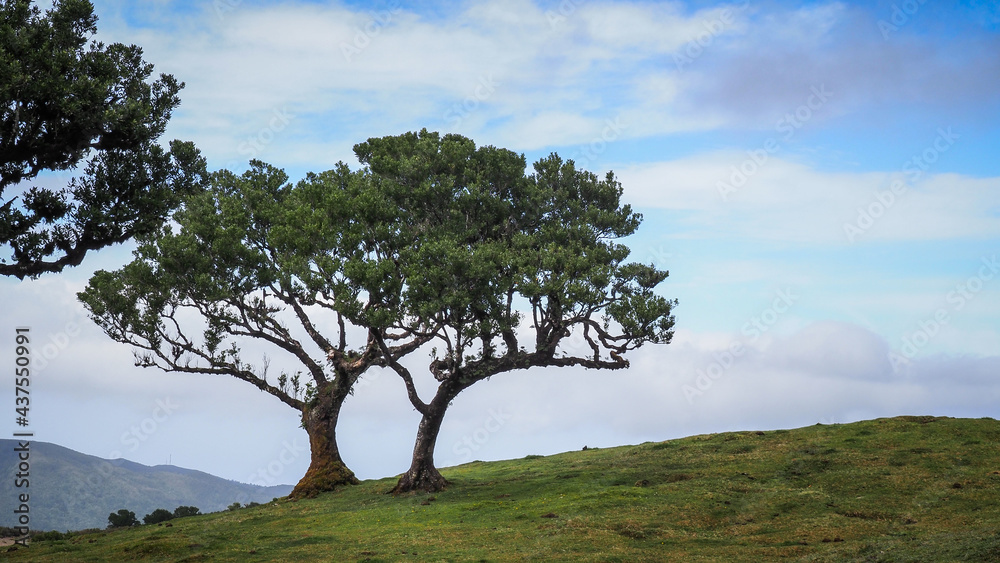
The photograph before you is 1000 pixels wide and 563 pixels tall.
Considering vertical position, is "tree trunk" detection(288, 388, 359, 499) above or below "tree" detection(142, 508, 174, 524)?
above

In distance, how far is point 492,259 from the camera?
44.5m

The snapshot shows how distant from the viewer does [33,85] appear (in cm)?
2934

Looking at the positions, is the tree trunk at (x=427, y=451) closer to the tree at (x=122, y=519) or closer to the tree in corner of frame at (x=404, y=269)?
the tree in corner of frame at (x=404, y=269)

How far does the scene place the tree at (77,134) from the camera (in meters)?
30.0

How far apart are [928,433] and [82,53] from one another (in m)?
51.6

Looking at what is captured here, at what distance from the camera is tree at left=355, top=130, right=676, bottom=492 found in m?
43.4

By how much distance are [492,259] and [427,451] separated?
1281 cm

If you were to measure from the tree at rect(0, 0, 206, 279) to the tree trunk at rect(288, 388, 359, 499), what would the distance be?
2213 cm

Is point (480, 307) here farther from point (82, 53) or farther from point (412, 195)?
point (82, 53)

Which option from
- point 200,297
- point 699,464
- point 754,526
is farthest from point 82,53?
point 699,464

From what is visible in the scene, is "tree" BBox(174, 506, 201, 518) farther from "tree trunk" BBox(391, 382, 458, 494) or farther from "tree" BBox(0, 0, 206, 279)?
"tree" BBox(0, 0, 206, 279)

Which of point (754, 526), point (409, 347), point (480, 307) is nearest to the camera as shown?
point (754, 526)

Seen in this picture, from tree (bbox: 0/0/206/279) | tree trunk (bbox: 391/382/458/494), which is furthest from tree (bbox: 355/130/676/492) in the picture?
tree (bbox: 0/0/206/279)

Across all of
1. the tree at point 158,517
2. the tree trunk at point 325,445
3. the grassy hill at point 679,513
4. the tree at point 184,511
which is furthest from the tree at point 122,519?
the tree trunk at point 325,445
